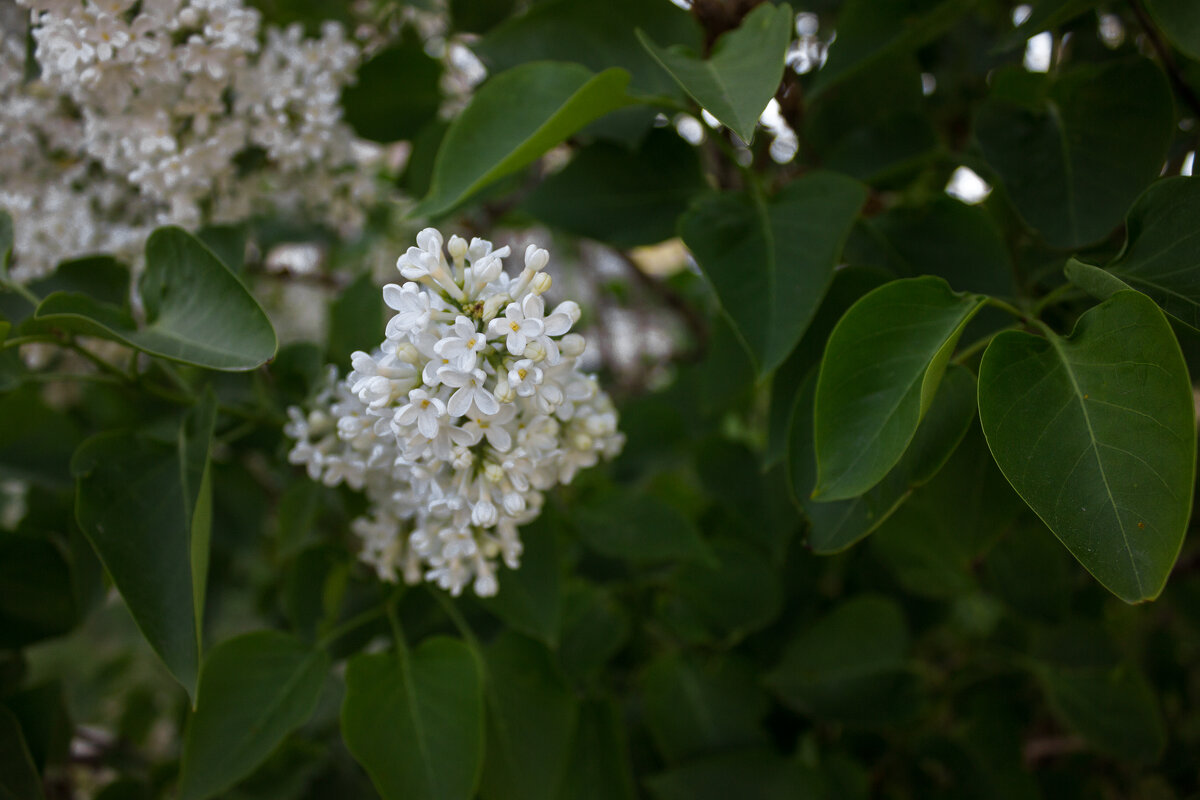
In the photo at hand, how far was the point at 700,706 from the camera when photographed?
84 centimetres

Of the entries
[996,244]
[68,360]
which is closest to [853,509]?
[996,244]

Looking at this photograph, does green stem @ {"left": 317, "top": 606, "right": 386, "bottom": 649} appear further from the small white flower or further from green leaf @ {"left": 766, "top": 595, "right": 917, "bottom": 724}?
green leaf @ {"left": 766, "top": 595, "right": 917, "bottom": 724}

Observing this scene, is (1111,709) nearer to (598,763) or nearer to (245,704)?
Answer: (598,763)

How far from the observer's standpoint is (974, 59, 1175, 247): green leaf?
2.10 feet

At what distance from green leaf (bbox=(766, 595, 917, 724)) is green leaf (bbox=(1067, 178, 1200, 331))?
0.48 metres

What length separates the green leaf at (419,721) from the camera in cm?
61

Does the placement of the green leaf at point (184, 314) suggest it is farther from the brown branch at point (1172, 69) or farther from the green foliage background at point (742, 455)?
the brown branch at point (1172, 69)

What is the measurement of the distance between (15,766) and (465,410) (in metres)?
0.58

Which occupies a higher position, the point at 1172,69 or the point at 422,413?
the point at 1172,69

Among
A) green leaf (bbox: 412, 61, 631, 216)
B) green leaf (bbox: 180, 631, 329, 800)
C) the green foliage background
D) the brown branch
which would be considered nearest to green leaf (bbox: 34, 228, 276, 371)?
the green foliage background

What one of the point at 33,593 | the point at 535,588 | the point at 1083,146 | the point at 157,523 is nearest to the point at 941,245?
the point at 1083,146

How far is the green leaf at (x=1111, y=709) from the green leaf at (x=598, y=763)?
52cm

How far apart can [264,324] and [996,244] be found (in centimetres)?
62

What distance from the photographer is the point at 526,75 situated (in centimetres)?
64
